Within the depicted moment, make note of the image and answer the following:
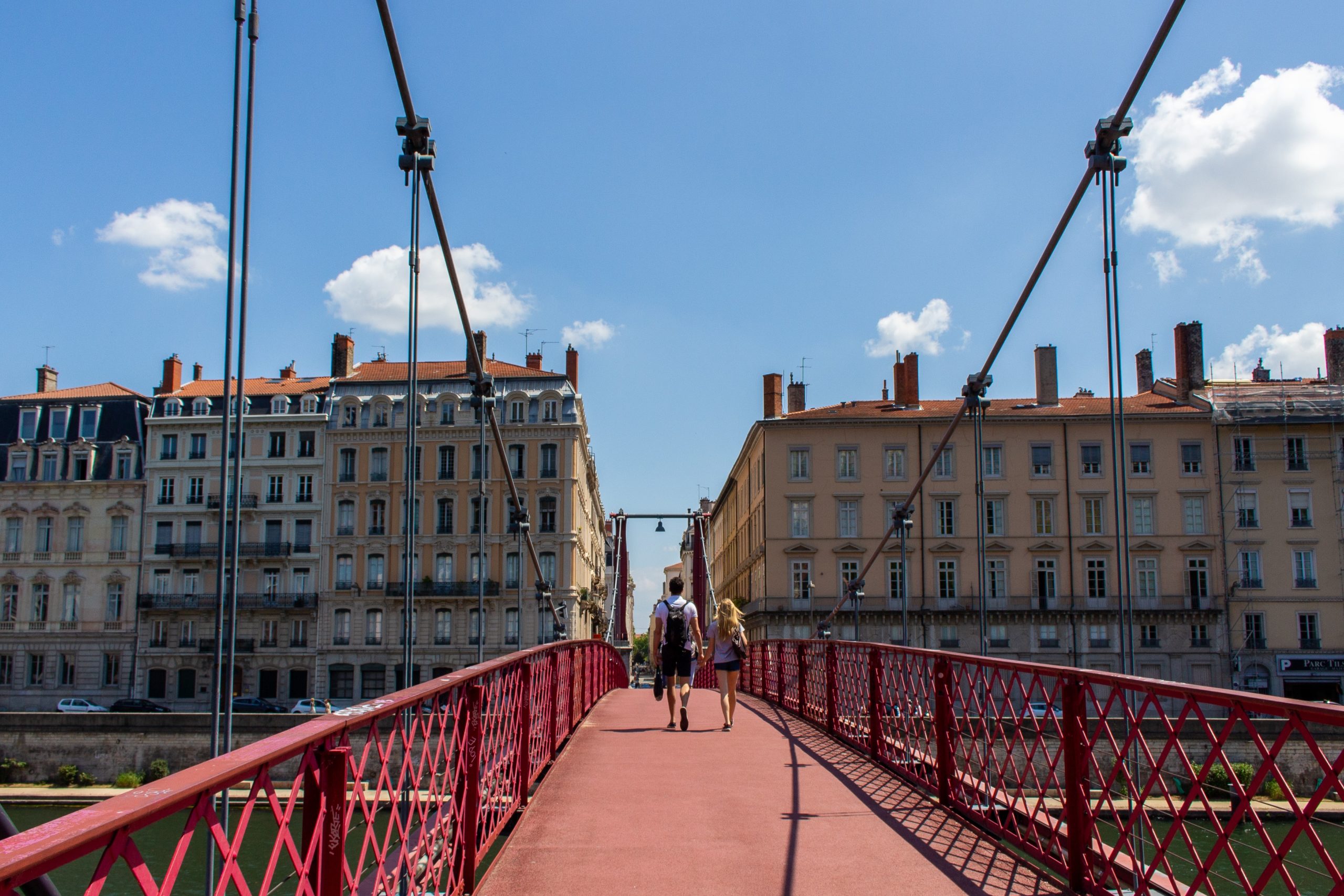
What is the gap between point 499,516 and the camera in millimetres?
46312

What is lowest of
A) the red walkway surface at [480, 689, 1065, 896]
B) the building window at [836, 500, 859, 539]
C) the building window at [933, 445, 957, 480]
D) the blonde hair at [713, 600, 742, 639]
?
the red walkway surface at [480, 689, 1065, 896]

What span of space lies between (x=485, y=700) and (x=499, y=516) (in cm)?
4113

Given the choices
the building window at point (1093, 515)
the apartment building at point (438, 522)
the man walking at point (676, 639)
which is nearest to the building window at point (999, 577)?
the building window at point (1093, 515)

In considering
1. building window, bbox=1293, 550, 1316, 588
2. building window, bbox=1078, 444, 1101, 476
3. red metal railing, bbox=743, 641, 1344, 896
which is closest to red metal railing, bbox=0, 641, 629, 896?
red metal railing, bbox=743, 641, 1344, 896

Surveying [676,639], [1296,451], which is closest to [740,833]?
[676,639]

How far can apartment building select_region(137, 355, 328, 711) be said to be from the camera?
44375 millimetres

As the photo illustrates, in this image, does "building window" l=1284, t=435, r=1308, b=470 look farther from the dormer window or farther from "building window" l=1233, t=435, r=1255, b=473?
the dormer window

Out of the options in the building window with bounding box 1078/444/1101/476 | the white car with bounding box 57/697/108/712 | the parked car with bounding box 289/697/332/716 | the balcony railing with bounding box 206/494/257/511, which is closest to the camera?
the parked car with bounding box 289/697/332/716

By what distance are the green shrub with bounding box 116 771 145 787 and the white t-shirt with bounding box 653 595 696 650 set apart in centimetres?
2187

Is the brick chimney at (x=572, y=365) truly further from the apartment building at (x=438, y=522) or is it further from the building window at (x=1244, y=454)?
the building window at (x=1244, y=454)

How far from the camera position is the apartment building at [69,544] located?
44.0 meters

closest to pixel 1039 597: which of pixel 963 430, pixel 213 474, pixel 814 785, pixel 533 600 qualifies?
pixel 963 430

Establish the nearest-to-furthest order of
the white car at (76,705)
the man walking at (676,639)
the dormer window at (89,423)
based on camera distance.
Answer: the man walking at (676,639) → the white car at (76,705) → the dormer window at (89,423)

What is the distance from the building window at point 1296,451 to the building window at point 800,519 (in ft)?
65.9
